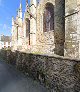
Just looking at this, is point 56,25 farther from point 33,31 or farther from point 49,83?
point 49,83

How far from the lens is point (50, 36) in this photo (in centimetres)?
1866

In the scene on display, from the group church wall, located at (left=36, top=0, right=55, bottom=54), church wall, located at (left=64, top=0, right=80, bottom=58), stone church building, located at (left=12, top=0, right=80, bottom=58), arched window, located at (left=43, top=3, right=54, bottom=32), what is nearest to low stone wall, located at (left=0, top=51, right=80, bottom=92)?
church wall, located at (left=64, top=0, right=80, bottom=58)

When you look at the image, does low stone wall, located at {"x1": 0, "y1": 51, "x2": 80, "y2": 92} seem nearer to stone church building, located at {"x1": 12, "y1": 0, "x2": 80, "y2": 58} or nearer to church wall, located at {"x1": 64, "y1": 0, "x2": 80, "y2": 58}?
church wall, located at {"x1": 64, "y1": 0, "x2": 80, "y2": 58}

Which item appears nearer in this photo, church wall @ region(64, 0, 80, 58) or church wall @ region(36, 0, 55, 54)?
church wall @ region(64, 0, 80, 58)

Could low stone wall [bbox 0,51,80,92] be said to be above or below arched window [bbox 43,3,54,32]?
below

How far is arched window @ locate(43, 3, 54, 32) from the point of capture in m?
19.1

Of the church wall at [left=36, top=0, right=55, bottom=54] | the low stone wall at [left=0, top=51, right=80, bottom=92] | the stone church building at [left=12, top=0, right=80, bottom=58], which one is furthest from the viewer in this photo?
the church wall at [left=36, top=0, right=55, bottom=54]

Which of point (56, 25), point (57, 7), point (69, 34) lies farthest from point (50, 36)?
point (69, 34)

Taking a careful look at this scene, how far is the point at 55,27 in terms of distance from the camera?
17375 millimetres

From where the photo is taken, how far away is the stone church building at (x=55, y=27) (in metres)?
13.1

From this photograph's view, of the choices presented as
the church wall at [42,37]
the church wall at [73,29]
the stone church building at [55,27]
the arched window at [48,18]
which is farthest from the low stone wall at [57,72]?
the arched window at [48,18]

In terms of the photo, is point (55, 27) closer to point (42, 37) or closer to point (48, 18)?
point (48, 18)

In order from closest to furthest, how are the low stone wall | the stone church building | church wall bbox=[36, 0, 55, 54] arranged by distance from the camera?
the low stone wall → the stone church building → church wall bbox=[36, 0, 55, 54]

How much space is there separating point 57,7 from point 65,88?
11.9 m
